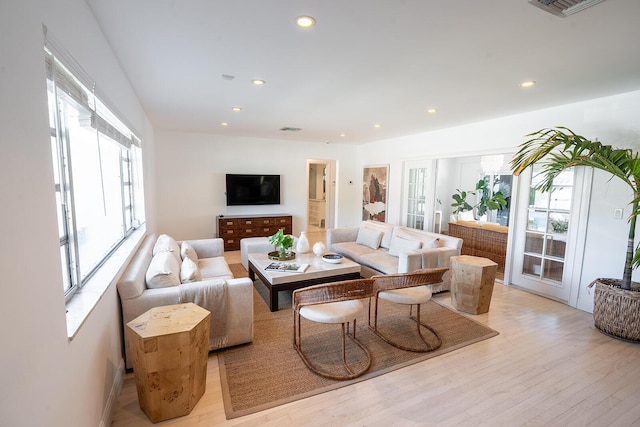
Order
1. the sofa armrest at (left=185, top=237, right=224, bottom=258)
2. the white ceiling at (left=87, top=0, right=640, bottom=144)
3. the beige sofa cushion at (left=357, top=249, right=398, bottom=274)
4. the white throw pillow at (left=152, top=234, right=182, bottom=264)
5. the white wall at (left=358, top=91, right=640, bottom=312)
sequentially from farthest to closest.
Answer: the sofa armrest at (left=185, top=237, right=224, bottom=258) → the beige sofa cushion at (left=357, top=249, right=398, bottom=274) → the white throw pillow at (left=152, top=234, right=182, bottom=264) → the white wall at (left=358, top=91, right=640, bottom=312) → the white ceiling at (left=87, top=0, right=640, bottom=144)

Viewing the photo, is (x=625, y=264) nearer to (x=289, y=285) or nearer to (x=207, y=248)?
(x=289, y=285)

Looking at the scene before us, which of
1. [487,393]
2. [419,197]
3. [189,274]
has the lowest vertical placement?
[487,393]

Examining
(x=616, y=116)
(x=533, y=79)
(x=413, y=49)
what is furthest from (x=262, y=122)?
(x=616, y=116)

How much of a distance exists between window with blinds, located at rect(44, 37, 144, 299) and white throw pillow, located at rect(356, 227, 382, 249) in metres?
3.52

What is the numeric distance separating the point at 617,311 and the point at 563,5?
2.92m

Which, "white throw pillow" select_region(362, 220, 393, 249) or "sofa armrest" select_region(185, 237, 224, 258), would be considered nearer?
"sofa armrest" select_region(185, 237, 224, 258)

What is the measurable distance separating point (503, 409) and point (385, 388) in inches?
31.1

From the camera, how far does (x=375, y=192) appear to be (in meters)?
7.30

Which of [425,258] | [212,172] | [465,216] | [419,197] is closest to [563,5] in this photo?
[425,258]

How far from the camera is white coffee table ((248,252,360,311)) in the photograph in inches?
132

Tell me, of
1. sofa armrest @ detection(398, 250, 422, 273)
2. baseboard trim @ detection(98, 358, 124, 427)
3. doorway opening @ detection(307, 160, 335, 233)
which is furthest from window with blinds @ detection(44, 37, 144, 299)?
doorway opening @ detection(307, 160, 335, 233)

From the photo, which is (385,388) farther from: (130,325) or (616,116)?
(616,116)

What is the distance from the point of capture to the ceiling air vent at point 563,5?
161 centimetres

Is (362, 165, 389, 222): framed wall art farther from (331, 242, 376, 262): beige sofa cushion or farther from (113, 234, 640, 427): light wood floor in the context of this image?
(113, 234, 640, 427): light wood floor
